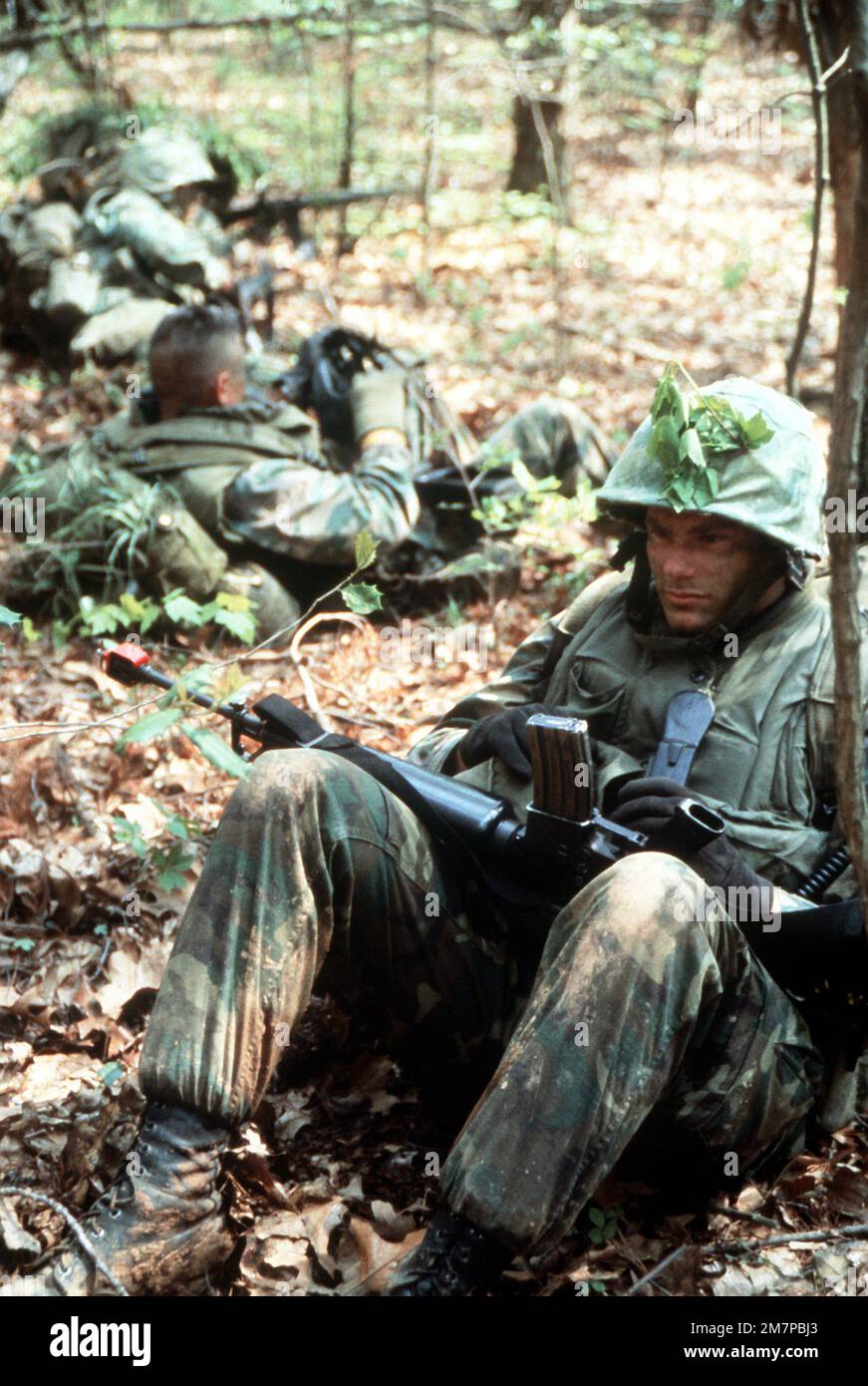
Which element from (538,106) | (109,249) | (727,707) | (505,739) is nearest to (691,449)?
(727,707)

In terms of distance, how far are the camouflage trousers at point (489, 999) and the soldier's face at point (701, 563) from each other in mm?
965

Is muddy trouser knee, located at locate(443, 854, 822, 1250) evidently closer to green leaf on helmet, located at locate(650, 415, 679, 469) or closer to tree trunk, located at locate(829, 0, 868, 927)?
tree trunk, located at locate(829, 0, 868, 927)

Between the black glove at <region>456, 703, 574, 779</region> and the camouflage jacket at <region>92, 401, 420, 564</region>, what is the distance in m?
2.47

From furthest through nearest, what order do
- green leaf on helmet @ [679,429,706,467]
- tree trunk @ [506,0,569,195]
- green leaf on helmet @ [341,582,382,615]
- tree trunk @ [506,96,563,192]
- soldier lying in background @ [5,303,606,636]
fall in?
1. tree trunk @ [506,96,563,192]
2. tree trunk @ [506,0,569,195]
3. soldier lying in background @ [5,303,606,636]
4. green leaf on helmet @ [679,429,706,467]
5. green leaf on helmet @ [341,582,382,615]

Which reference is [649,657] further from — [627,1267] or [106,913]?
[106,913]

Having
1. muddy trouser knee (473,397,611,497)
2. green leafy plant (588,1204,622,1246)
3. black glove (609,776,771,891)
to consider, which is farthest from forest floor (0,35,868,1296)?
black glove (609,776,771,891)

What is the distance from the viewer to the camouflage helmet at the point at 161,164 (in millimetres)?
10445

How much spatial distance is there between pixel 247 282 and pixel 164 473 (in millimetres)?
3597

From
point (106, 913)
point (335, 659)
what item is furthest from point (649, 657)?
point (335, 659)

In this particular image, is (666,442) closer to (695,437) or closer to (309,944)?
(695,437)

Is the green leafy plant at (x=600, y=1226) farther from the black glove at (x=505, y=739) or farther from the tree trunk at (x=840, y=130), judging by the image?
the tree trunk at (x=840, y=130)

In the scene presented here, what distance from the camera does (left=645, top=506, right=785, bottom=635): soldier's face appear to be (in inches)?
137

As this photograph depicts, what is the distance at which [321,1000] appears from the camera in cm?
383

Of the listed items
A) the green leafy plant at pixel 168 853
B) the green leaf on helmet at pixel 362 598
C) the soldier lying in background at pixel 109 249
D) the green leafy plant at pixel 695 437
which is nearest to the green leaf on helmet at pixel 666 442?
the green leafy plant at pixel 695 437
